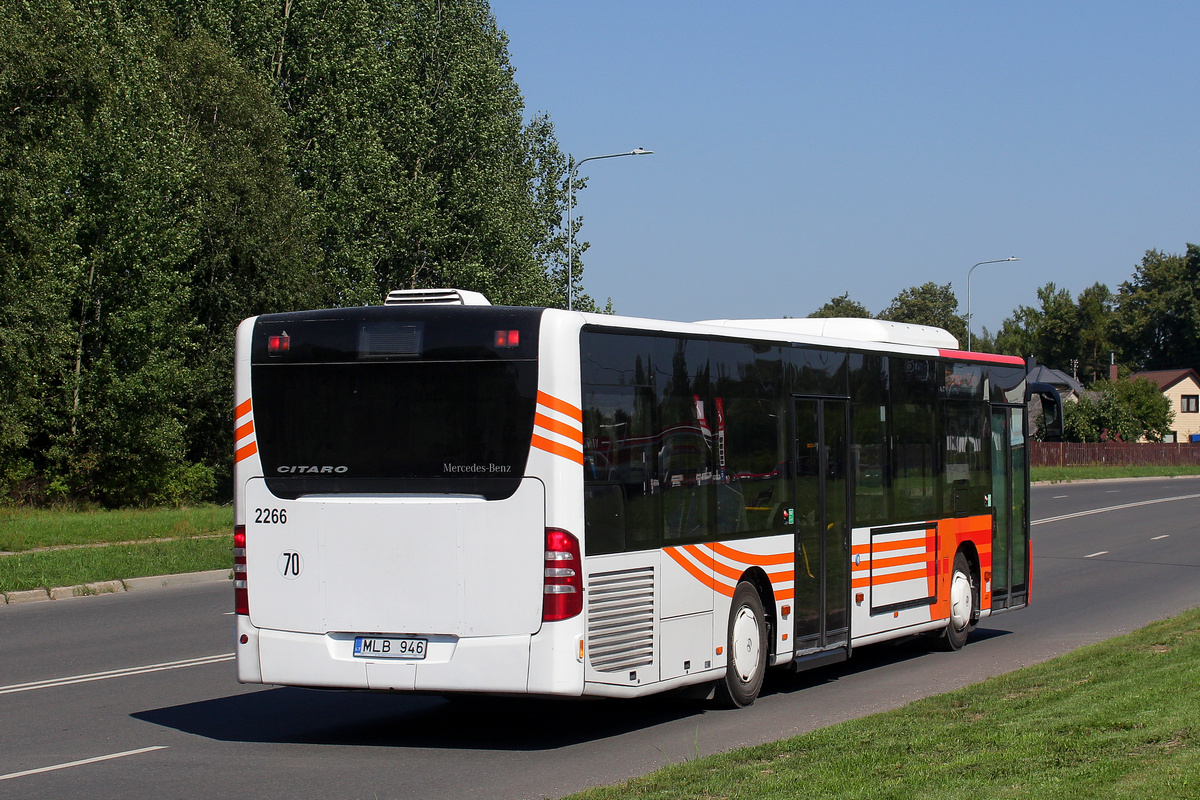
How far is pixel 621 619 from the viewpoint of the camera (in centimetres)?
899

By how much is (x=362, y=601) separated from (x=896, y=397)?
6419 millimetres

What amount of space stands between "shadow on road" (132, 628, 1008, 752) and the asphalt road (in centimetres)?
2

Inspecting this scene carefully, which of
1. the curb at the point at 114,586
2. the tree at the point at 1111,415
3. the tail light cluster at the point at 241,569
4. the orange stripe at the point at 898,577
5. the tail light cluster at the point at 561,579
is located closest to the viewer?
the tail light cluster at the point at 561,579

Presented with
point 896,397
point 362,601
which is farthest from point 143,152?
point 362,601

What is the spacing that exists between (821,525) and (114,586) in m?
11.8

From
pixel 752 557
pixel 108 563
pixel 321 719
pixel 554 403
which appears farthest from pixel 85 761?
pixel 108 563

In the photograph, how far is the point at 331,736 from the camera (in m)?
9.38

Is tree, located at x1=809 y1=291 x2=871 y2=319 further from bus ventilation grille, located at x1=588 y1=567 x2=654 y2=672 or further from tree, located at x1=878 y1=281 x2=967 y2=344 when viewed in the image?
bus ventilation grille, located at x1=588 y1=567 x2=654 y2=672

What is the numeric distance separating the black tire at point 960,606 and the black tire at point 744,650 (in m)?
4.19

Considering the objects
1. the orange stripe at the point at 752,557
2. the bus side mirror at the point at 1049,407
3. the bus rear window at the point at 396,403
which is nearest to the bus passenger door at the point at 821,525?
the orange stripe at the point at 752,557

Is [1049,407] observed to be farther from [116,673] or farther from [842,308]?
[842,308]

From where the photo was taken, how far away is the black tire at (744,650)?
1038 centimetres

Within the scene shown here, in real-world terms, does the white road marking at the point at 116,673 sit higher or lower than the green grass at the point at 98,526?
lower

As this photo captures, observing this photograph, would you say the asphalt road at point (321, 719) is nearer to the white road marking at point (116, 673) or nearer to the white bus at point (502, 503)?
the white road marking at point (116, 673)
